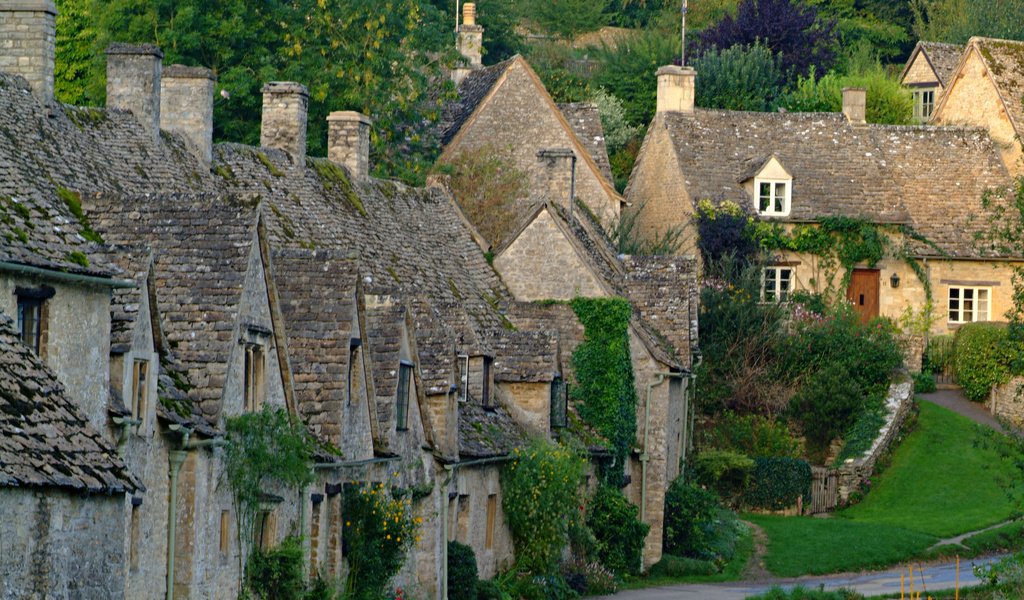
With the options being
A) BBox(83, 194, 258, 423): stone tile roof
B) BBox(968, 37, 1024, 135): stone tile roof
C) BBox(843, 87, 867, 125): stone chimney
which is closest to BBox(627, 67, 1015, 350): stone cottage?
BBox(843, 87, 867, 125): stone chimney

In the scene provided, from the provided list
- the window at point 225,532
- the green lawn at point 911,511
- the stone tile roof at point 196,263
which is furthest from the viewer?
the green lawn at point 911,511

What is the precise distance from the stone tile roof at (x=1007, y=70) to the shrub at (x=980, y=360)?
10602mm

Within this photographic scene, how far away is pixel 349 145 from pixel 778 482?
723 inches

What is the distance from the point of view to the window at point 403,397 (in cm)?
3316

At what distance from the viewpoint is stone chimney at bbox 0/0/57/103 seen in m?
30.7

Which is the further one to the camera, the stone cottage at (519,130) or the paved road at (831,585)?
the stone cottage at (519,130)


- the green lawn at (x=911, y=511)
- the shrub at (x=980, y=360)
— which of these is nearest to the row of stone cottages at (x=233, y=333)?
the green lawn at (x=911, y=511)

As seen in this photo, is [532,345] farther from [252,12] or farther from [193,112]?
[252,12]

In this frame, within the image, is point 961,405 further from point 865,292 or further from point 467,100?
point 467,100

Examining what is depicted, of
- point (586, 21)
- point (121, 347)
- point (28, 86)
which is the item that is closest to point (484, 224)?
point (28, 86)

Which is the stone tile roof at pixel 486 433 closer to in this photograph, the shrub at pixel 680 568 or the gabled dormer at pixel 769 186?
the shrub at pixel 680 568

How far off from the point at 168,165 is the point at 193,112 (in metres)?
3.41

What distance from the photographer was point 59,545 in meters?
17.8

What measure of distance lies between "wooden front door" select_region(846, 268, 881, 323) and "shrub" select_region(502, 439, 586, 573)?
32.5 metres
